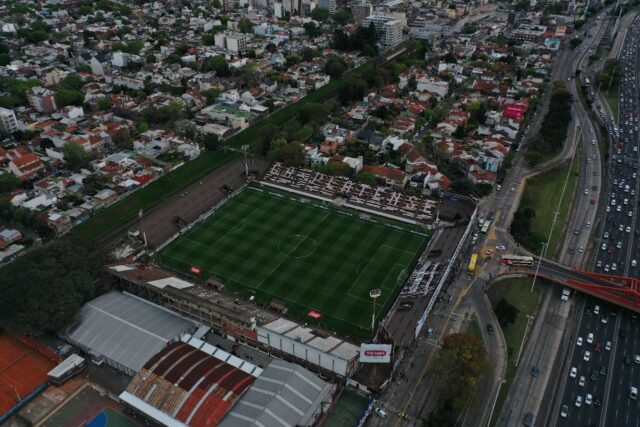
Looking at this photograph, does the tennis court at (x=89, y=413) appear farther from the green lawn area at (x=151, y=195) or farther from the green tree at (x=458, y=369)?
the green tree at (x=458, y=369)

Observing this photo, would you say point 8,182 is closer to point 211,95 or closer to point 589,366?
point 211,95

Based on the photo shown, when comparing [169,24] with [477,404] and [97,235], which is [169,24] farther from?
[477,404]

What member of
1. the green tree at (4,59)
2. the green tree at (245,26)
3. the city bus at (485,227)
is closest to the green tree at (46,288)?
the city bus at (485,227)

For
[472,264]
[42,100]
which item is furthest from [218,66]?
[472,264]

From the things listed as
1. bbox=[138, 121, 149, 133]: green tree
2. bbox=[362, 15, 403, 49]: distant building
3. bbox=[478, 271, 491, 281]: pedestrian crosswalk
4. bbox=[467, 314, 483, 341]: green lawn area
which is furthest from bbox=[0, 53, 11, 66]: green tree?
bbox=[467, 314, 483, 341]: green lawn area

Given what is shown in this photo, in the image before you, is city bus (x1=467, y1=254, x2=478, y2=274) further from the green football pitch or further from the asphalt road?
the asphalt road

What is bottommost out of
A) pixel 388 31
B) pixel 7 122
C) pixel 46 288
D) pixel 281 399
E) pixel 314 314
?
pixel 314 314

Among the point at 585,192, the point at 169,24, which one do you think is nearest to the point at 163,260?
the point at 585,192
